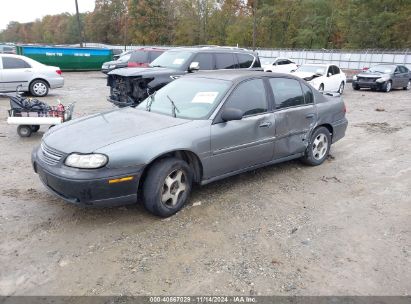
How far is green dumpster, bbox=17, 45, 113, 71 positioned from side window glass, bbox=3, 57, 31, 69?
11.8 meters

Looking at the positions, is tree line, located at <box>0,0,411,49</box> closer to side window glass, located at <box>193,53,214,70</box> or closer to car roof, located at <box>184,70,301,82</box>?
side window glass, located at <box>193,53,214,70</box>

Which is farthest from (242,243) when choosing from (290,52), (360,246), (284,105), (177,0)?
(177,0)

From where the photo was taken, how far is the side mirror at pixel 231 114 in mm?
4371

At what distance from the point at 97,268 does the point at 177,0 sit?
7033cm

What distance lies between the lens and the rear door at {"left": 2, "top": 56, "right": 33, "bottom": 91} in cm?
1243

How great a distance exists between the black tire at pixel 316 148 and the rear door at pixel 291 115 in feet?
0.65

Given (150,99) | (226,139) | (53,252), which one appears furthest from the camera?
(150,99)

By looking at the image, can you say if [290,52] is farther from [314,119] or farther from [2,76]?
[314,119]

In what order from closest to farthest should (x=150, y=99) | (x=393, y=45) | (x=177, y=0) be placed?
(x=150, y=99), (x=393, y=45), (x=177, y=0)

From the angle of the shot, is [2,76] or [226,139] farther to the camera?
[2,76]

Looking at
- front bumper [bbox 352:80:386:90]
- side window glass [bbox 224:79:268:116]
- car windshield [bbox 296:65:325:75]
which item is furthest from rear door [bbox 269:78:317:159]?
front bumper [bbox 352:80:386:90]

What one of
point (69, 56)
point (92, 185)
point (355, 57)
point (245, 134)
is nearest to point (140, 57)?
point (69, 56)

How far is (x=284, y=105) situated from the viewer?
5324 mm

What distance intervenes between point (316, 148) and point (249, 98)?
1867 millimetres
